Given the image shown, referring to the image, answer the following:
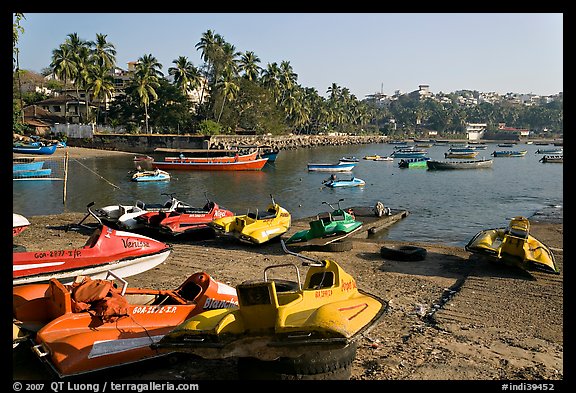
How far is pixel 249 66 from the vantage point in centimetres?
8894

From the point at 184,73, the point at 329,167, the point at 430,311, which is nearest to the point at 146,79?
the point at 184,73

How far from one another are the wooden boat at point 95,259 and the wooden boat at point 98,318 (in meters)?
2.24

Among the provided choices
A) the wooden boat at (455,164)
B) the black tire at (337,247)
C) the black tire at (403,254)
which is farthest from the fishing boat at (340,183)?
the black tire at (403,254)

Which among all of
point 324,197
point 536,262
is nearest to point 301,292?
point 536,262

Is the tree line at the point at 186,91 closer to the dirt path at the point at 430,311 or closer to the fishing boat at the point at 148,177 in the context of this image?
the fishing boat at the point at 148,177

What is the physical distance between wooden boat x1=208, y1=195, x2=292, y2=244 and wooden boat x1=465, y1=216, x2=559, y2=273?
5961 millimetres

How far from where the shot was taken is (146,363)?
6.77 meters

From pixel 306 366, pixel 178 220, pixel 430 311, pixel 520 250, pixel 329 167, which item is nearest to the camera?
pixel 306 366

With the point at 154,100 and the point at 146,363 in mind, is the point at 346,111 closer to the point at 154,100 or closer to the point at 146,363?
the point at 154,100

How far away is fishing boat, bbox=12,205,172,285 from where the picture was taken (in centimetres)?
984

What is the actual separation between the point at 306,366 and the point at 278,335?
0.57 meters

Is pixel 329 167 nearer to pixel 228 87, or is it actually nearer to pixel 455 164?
pixel 455 164

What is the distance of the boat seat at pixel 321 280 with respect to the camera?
23.4 feet
